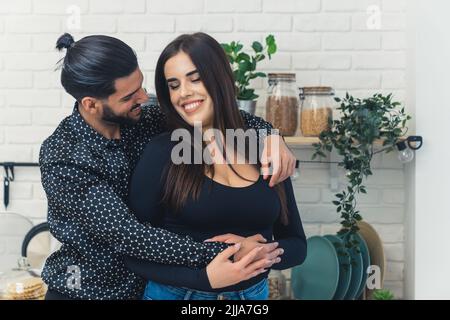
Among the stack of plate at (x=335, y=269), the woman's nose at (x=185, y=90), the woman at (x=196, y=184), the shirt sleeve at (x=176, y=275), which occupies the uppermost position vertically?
the woman's nose at (x=185, y=90)

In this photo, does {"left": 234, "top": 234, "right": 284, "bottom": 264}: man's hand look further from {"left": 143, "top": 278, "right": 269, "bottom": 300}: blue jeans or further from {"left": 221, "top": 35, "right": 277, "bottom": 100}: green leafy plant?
{"left": 221, "top": 35, "right": 277, "bottom": 100}: green leafy plant

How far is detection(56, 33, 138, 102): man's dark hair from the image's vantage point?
925 millimetres

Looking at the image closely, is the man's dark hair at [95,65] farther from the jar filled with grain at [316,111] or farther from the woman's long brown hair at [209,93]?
the jar filled with grain at [316,111]

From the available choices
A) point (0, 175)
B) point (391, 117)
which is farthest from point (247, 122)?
point (0, 175)

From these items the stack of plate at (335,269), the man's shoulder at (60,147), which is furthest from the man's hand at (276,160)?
→ the stack of plate at (335,269)

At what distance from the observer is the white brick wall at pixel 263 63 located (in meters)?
1.58

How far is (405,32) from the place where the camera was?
1.57 meters

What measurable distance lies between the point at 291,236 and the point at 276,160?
17 centimetres

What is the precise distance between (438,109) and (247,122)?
66 cm

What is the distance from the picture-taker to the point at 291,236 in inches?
41.7

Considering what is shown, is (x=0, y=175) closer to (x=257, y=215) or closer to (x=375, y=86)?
(x=257, y=215)

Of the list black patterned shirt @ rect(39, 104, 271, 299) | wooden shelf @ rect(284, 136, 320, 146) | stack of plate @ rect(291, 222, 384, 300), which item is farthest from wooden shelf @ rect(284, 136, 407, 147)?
black patterned shirt @ rect(39, 104, 271, 299)

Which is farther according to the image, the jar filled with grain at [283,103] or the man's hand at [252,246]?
the jar filled with grain at [283,103]

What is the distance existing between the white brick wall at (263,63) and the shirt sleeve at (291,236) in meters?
0.55
